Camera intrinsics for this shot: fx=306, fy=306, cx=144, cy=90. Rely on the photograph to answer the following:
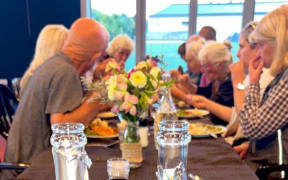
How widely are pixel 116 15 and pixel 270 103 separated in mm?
4329

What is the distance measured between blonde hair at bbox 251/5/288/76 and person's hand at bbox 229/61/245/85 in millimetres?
393

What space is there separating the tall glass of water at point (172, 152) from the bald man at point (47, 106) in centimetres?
91

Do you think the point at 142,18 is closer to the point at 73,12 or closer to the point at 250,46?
the point at 73,12

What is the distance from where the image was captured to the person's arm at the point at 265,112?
4.68 ft

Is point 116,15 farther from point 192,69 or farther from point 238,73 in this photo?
point 238,73

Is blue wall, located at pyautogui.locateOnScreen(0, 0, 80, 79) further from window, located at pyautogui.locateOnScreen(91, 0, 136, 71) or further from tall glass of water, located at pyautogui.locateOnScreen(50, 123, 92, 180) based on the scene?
tall glass of water, located at pyautogui.locateOnScreen(50, 123, 92, 180)

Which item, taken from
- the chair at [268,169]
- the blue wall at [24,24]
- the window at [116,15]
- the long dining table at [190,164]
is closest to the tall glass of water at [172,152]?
the long dining table at [190,164]

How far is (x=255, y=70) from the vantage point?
1.71m

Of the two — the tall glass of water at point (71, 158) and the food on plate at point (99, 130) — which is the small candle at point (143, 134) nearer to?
the food on plate at point (99, 130)

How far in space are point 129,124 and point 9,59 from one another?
4.66 meters

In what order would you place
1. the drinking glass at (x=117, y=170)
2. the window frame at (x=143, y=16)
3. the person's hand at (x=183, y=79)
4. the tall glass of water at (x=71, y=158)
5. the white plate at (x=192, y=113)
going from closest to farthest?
the tall glass of water at (x=71, y=158)
the drinking glass at (x=117, y=170)
the white plate at (x=192, y=113)
the person's hand at (x=183, y=79)
the window frame at (x=143, y=16)

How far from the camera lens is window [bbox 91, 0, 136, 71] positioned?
5.39 m

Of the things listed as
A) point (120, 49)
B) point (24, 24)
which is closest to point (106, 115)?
point (120, 49)

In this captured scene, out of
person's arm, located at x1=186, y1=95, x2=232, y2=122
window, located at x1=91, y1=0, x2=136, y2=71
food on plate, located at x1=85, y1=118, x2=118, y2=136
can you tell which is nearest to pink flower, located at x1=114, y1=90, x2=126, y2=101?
food on plate, located at x1=85, y1=118, x2=118, y2=136
